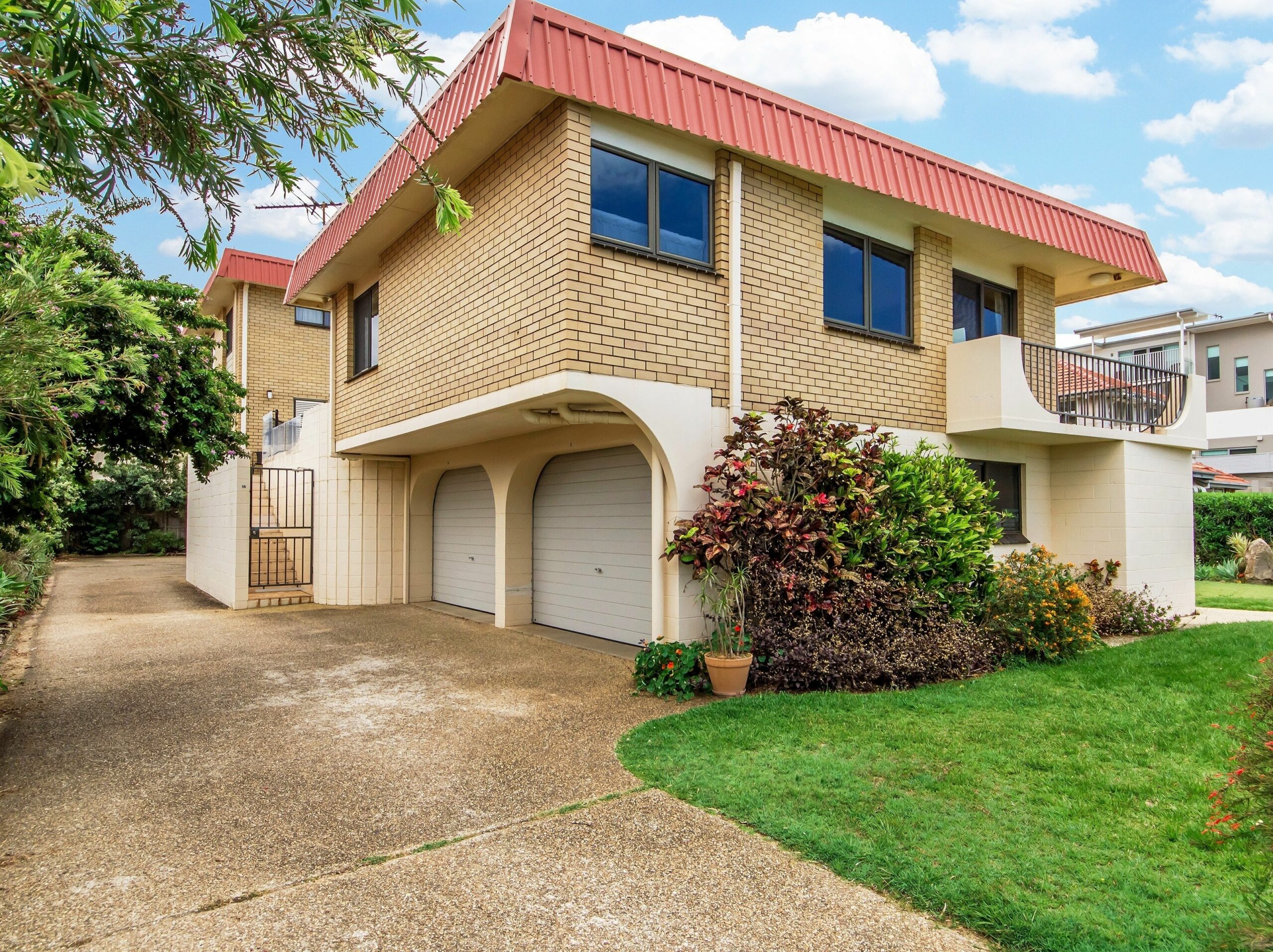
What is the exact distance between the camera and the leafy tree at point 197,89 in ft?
9.39

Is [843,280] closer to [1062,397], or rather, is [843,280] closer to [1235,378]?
[1062,397]

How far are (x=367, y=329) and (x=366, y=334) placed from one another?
77mm

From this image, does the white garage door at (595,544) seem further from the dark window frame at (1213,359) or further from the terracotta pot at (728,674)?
the dark window frame at (1213,359)

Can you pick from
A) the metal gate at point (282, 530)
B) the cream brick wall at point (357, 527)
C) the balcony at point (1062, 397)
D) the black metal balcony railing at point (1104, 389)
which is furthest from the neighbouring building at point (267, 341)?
the black metal balcony railing at point (1104, 389)

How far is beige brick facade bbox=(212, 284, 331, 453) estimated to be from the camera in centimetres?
1889

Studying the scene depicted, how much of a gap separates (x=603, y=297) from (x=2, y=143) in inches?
205

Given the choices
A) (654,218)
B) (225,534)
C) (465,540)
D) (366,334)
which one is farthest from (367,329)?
(654,218)

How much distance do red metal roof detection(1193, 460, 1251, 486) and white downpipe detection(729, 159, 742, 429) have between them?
20.0 metres

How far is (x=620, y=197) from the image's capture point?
7273 mm

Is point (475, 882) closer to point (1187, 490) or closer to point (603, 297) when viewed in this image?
point (603, 297)

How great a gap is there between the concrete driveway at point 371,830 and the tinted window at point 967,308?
7017 mm

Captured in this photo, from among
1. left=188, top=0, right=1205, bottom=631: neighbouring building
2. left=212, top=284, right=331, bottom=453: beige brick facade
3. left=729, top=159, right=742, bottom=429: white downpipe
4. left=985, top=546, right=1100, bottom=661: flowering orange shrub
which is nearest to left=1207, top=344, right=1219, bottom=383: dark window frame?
left=188, top=0, right=1205, bottom=631: neighbouring building

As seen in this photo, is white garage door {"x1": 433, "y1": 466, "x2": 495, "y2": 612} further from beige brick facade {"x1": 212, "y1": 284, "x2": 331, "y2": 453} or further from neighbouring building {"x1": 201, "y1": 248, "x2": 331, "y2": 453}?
beige brick facade {"x1": 212, "y1": 284, "x2": 331, "y2": 453}

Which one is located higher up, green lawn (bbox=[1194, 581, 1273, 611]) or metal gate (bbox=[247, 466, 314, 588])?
metal gate (bbox=[247, 466, 314, 588])
